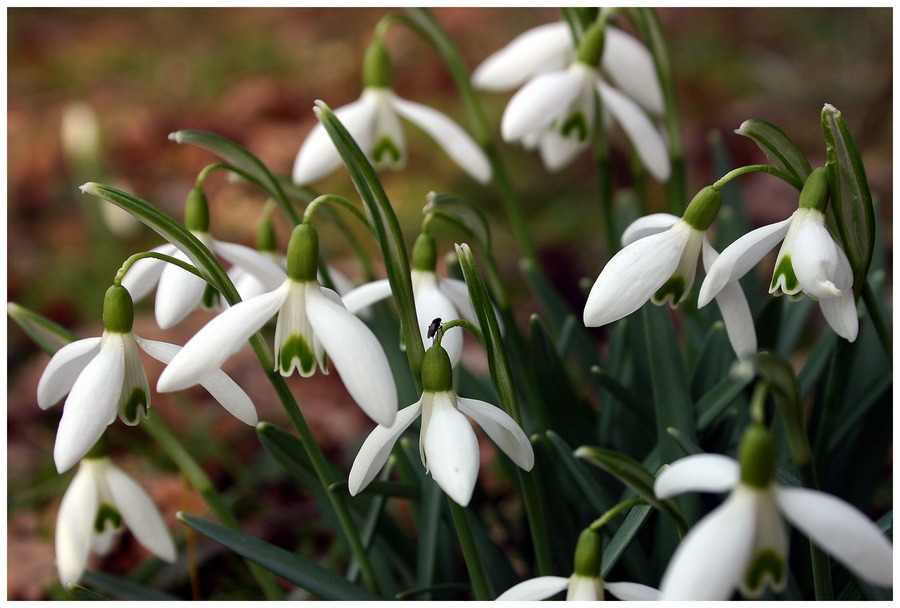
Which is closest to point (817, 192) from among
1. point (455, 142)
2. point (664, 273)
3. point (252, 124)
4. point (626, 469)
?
point (664, 273)

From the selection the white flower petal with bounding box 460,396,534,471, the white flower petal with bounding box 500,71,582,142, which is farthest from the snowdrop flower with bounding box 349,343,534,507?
the white flower petal with bounding box 500,71,582,142

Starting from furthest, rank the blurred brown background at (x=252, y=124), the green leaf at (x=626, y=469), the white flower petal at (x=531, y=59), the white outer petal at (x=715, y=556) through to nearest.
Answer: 1. the blurred brown background at (x=252, y=124)
2. the white flower petal at (x=531, y=59)
3. the green leaf at (x=626, y=469)
4. the white outer petal at (x=715, y=556)

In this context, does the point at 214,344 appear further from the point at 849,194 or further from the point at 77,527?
the point at 849,194

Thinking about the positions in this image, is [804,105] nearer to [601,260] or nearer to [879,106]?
[879,106]

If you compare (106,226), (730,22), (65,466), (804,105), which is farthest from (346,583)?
(730,22)

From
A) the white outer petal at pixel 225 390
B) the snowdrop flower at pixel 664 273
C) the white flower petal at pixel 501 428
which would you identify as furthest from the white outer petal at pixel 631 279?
the white outer petal at pixel 225 390

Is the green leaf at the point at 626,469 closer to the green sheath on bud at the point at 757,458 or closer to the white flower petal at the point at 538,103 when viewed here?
the green sheath on bud at the point at 757,458
